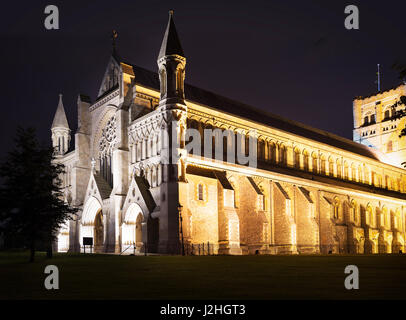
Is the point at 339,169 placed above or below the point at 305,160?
below

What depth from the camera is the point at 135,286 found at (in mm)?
12867

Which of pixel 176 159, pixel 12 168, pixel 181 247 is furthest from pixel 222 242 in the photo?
pixel 12 168

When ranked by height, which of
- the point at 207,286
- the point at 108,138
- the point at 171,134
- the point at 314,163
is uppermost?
→ the point at 108,138

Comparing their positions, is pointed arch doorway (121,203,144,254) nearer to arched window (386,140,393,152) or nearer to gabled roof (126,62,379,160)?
gabled roof (126,62,379,160)

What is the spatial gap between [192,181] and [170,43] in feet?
38.7

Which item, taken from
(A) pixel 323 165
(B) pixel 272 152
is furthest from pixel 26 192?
(A) pixel 323 165

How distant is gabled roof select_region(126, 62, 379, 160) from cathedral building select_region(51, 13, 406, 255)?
23cm

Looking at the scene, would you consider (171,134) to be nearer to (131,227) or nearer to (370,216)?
(131,227)

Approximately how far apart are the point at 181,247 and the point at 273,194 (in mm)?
14812

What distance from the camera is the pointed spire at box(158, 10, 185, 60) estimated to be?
127ft

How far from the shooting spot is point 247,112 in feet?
187

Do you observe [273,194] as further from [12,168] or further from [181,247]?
[12,168]

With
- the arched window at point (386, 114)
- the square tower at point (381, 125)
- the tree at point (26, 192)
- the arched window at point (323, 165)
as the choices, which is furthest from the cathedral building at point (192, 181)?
the arched window at point (386, 114)

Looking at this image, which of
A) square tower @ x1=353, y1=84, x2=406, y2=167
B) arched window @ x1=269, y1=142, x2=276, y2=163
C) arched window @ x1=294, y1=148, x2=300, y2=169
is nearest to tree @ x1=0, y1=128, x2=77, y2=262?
arched window @ x1=269, y1=142, x2=276, y2=163
